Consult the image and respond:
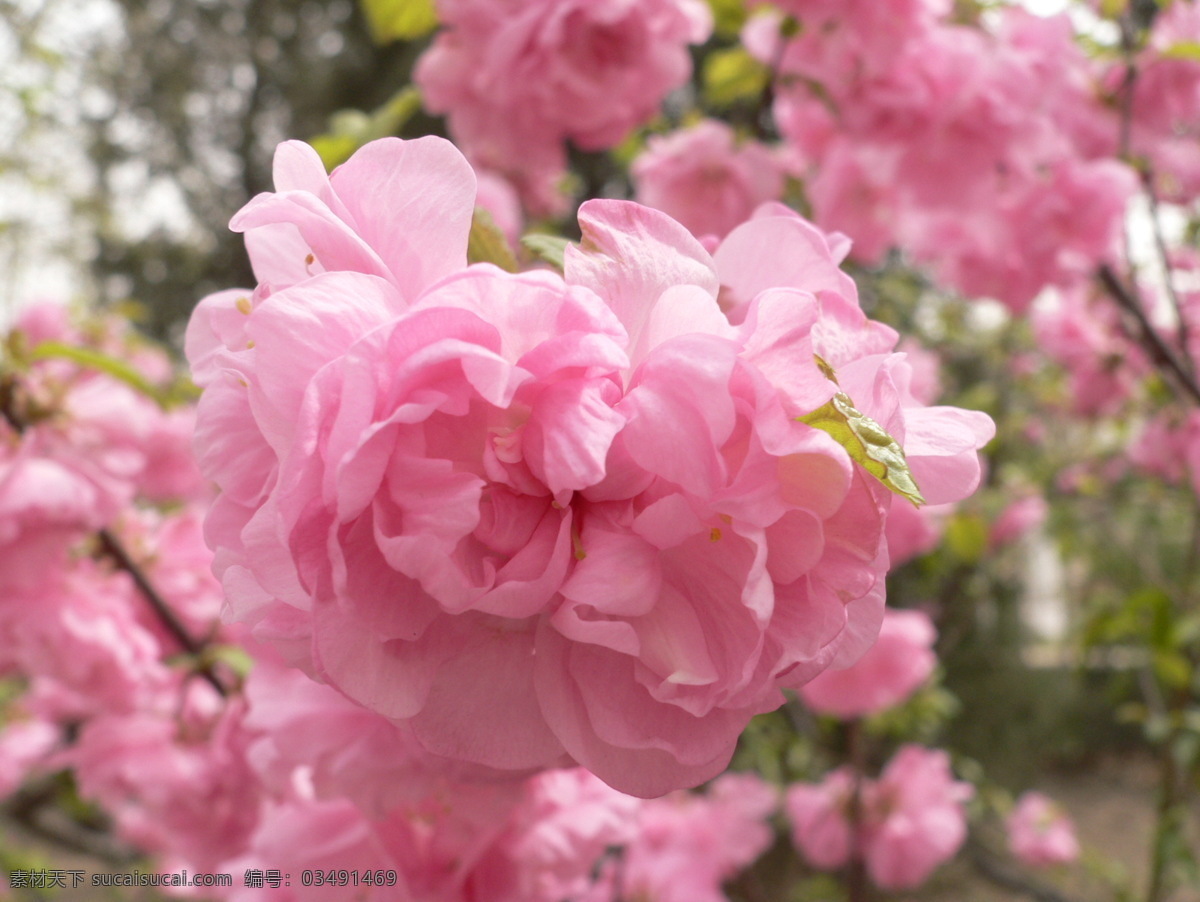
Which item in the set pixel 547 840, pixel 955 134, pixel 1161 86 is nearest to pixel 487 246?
pixel 547 840

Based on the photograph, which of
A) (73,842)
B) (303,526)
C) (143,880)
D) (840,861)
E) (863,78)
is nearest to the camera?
(303,526)

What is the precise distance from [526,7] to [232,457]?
25.0 inches

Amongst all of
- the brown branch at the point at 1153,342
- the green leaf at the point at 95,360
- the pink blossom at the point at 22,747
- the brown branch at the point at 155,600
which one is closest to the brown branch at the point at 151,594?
the brown branch at the point at 155,600

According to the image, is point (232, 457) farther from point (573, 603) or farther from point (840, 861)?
point (840, 861)

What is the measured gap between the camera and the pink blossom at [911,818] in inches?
65.5

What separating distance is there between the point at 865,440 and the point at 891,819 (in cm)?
168

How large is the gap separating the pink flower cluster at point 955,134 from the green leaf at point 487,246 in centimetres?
65

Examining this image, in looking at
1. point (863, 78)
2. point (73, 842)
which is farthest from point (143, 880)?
point (73, 842)

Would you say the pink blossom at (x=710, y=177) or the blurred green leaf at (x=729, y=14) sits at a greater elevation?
the blurred green leaf at (x=729, y=14)

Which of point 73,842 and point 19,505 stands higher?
A: point 19,505

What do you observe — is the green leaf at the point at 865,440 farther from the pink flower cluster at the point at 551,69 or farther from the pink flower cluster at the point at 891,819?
the pink flower cluster at the point at 891,819

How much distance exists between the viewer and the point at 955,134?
1.03 m

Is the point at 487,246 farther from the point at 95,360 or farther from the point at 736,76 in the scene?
the point at 736,76

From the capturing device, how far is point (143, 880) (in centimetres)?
80
